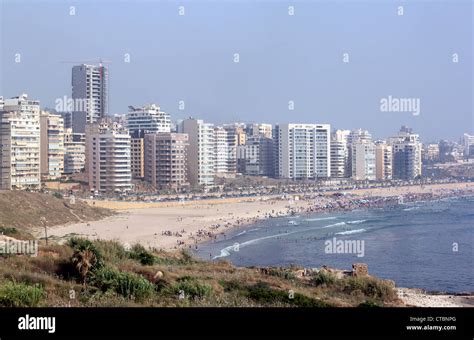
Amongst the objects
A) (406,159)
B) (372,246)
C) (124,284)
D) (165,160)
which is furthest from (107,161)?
(406,159)

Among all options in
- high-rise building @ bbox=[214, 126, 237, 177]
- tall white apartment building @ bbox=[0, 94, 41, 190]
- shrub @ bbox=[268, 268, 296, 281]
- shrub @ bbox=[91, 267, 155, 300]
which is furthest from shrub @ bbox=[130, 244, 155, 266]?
high-rise building @ bbox=[214, 126, 237, 177]

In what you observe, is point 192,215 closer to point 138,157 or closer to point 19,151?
point 19,151

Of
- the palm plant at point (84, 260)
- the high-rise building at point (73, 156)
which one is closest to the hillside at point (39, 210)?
the palm plant at point (84, 260)

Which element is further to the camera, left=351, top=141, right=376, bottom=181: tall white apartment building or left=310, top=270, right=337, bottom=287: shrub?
left=351, top=141, right=376, bottom=181: tall white apartment building

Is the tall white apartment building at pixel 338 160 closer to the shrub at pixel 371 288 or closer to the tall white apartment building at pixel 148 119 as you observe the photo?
the tall white apartment building at pixel 148 119

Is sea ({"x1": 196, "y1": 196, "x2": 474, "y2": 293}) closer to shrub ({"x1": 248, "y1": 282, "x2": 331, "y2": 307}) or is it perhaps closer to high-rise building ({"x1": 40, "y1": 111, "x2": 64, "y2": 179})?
shrub ({"x1": 248, "y1": 282, "x2": 331, "y2": 307})
